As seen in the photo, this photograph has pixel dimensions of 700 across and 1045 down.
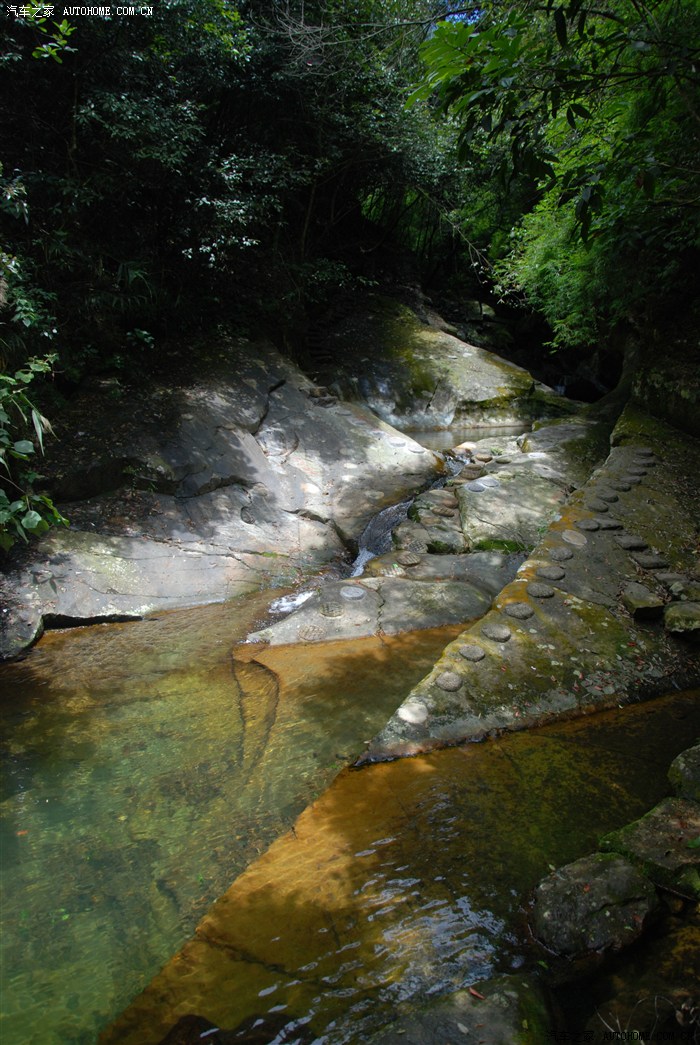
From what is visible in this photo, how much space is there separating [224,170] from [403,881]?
8.20 meters

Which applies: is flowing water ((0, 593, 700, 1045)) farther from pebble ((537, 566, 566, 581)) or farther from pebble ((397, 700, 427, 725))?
pebble ((537, 566, 566, 581))

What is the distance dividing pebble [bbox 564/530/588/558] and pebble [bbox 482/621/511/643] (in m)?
1.45

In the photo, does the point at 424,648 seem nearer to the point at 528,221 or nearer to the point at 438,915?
the point at 438,915

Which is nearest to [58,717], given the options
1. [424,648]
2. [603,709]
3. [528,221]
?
[424,648]

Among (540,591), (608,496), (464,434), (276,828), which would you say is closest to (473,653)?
(540,591)

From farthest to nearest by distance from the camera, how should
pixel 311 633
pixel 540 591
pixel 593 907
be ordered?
1. pixel 311 633
2. pixel 540 591
3. pixel 593 907

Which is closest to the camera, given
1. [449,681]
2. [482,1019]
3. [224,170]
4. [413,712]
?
[482,1019]

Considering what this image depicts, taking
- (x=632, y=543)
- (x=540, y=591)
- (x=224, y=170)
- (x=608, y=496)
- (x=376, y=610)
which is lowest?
(x=376, y=610)

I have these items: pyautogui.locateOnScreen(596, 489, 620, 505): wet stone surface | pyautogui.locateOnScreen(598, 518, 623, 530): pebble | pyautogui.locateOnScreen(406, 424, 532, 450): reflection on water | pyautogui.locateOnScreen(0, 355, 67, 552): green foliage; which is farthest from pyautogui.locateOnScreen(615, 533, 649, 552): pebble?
pyautogui.locateOnScreen(406, 424, 532, 450): reflection on water

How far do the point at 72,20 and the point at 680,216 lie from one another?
21.8 ft

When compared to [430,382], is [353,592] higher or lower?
lower

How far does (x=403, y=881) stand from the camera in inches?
99.0

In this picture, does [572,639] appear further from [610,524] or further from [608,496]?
[608,496]

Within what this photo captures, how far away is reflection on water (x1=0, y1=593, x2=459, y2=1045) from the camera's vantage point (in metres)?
2.32
